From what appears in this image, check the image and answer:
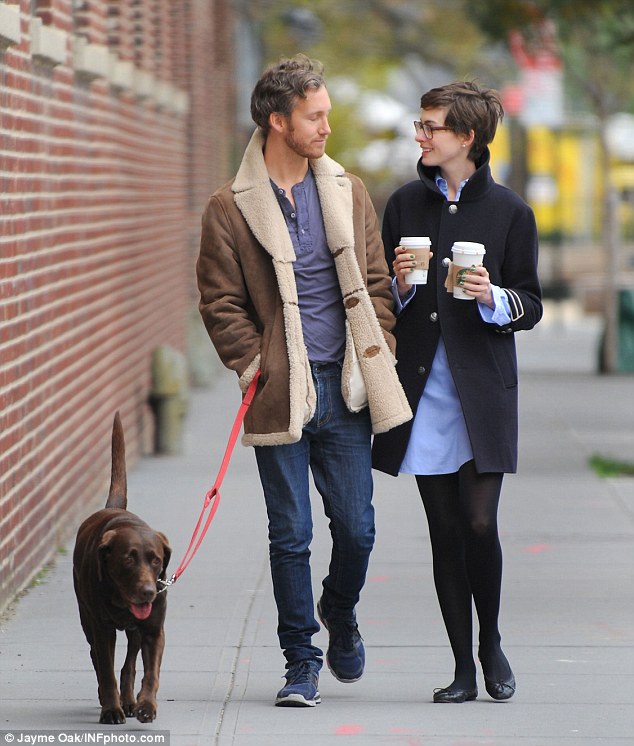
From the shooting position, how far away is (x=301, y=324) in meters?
5.23

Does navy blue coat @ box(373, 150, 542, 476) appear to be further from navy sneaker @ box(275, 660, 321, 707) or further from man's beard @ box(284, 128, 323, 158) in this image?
navy sneaker @ box(275, 660, 321, 707)

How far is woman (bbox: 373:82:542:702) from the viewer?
5.27 metres

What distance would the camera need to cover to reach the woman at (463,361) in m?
5.27

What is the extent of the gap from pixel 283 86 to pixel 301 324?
74 centimetres

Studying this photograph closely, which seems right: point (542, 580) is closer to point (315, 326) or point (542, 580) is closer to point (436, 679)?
point (436, 679)

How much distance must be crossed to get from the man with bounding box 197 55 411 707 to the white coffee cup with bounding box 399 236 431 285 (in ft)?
0.58

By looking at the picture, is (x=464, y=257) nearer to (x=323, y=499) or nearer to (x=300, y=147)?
(x=300, y=147)

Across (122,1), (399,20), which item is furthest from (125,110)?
(399,20)

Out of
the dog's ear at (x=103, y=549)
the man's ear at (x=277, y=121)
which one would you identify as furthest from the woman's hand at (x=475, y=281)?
the dog's ear at (x=103, y=549)

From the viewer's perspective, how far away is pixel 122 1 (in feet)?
36.9

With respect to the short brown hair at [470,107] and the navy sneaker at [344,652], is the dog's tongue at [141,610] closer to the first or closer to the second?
the navy sneaker at [344,652]

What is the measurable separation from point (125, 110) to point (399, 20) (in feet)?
58.3

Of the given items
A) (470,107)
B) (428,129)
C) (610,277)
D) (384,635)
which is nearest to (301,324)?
(428,129)

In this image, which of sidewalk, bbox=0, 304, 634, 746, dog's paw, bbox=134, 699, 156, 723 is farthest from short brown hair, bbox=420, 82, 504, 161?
dog's paw, bbox=134, 699, 156, 723
